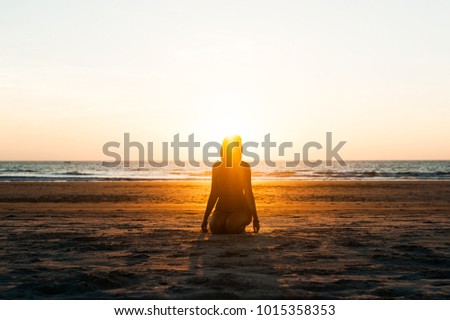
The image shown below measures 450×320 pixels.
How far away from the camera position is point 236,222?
976 centimetres

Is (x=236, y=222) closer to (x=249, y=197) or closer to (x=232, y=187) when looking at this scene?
(x=249, y=197)

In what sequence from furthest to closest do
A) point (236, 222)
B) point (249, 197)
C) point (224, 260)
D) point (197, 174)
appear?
point (197, 174) → point (249, 197) → point (236, 222) → point (224, 260)

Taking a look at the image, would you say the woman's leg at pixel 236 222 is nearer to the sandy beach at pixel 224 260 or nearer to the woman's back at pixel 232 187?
the woman's back at pixel 232 187

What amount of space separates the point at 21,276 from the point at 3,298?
98 centimetres

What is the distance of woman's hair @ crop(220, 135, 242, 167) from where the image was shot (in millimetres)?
9810

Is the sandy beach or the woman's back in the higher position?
the woman's back

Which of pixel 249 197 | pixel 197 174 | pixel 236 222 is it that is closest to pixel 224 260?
pixel 236 222

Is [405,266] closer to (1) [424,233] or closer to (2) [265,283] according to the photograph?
(2) [265,283]

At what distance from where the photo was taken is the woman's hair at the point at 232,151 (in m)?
9.81

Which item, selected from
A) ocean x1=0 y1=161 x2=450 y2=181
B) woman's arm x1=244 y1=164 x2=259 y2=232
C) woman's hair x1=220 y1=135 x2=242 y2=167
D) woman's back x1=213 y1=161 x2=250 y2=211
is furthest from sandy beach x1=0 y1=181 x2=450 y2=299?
ocean x1=0 y1=161 x2=450 y2=181

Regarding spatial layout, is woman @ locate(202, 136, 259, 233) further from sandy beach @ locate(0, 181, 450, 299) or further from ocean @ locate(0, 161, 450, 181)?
ocean @ locate(0, 161, 450, 181)

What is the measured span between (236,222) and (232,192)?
0.61 m

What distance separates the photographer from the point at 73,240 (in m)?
8.82
